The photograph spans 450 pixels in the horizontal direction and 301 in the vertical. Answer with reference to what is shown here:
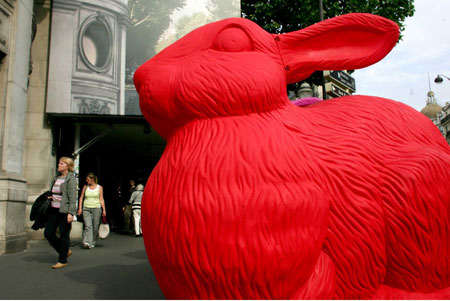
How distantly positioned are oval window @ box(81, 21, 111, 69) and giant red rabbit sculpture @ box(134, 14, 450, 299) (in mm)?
9104

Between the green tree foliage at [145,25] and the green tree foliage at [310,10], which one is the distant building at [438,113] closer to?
the green tree foliage at [310,10]

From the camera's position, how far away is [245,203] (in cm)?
174

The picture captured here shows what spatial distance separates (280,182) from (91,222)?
6725 mm

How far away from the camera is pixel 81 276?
5.00m

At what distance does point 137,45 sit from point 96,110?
237cm

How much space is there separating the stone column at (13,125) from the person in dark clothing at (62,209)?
1.89m

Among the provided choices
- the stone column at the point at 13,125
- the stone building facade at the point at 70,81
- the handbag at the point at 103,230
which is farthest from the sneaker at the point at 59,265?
the stone building facade at the point at 70,81

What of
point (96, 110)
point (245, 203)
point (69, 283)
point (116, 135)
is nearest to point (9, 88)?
point (96, 110)

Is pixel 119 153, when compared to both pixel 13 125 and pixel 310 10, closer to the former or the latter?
pixel 13 125

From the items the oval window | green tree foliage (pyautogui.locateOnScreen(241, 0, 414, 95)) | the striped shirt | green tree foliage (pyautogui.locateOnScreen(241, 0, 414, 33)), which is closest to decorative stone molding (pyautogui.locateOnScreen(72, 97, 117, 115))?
the oval window

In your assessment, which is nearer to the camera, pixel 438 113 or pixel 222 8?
pixel 222 8

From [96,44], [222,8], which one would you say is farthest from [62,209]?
[222,8]

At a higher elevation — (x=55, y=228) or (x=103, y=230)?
(x=55, y=228)

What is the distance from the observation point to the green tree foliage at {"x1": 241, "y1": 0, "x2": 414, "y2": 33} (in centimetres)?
1155
